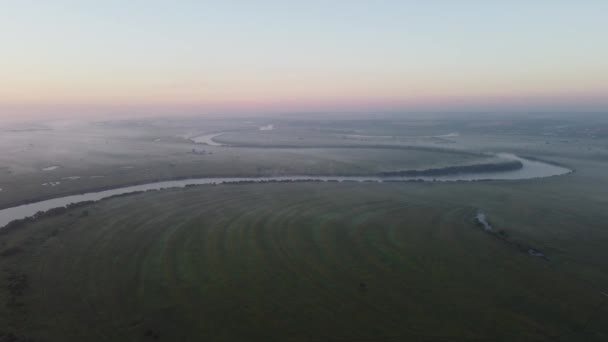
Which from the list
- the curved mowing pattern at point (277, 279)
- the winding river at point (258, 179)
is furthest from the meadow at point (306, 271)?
the winding river at point (258, 179)

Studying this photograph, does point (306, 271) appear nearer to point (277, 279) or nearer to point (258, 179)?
point (277, 279)

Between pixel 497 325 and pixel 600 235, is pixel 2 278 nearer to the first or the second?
pixel 497 325

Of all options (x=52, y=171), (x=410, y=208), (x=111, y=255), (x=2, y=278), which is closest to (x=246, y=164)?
(x=52, y=171)

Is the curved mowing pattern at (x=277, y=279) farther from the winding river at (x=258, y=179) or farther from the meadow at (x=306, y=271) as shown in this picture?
the winding river at (x=258, y=179)

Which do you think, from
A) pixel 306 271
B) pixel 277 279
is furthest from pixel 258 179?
pixel 277 279

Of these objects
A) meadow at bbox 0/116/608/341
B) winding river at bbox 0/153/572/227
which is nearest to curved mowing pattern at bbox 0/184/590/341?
meadow at bbox 0/116/608/341

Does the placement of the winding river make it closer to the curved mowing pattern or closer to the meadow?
the meadow
